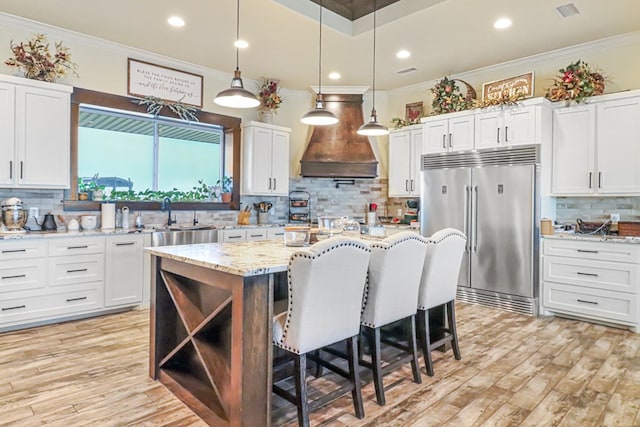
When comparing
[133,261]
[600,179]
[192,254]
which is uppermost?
[600,179]

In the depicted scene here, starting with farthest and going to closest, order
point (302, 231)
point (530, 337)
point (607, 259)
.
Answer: point (607, 259), point (530, 337), point (302, 231)

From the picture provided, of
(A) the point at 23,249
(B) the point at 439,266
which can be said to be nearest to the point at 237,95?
(B) the point at 439,266

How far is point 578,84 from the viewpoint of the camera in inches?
168

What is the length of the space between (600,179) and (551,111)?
3.00 feet

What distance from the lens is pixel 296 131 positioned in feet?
21.0

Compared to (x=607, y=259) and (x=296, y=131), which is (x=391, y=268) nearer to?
(x=607, y=259)

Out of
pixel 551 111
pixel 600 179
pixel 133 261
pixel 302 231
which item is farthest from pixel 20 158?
pixel 600 179

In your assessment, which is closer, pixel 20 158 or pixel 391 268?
pixel 391 268

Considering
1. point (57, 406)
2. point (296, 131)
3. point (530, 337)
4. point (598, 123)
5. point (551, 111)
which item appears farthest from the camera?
Answer: point (296, 131)

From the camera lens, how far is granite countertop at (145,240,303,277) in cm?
199

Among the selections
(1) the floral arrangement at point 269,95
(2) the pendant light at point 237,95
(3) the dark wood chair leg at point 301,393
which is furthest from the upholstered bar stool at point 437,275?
(1) the floral arrangement at point 269,95

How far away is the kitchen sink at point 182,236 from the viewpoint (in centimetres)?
445

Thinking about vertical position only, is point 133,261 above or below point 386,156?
below

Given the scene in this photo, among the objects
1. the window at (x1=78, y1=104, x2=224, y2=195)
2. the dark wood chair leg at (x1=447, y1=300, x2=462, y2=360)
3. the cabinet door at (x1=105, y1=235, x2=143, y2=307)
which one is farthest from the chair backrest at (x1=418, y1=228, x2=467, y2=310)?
the window at (x1=78, y1=104, x2=224, y2=195)
